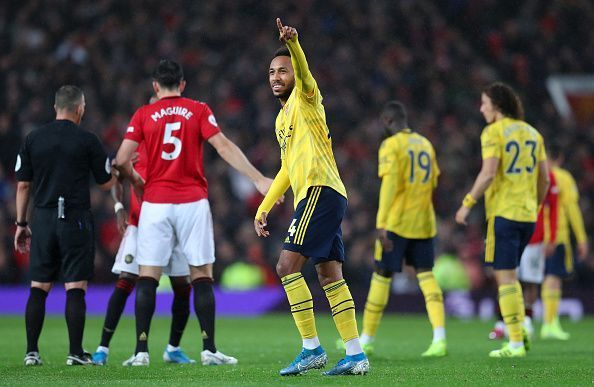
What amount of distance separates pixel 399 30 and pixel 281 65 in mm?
17797

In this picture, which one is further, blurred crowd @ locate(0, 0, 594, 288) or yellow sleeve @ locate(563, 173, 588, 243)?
blurred crowd @ locate(0, 0, 594, 288)

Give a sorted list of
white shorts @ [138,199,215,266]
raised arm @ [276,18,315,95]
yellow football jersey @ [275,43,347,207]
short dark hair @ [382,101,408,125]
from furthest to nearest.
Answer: short dark hair @ [382,101,408,125], white shorts @ [138,199,215,266], yellow football jersey @ [275,43,347,207], raised arm @ [276,18,315,95]

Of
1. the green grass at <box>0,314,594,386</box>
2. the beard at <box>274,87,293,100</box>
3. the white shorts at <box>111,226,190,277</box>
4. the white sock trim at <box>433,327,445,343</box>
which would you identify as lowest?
the green grass at <box>0,314,594,386</box>

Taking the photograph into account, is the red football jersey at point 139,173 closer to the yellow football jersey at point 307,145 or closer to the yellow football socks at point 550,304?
the yellow football jersey at point 307,145

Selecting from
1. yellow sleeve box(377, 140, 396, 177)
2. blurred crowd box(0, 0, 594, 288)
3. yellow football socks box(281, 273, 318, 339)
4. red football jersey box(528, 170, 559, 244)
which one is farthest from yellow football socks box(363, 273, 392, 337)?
blurred crowd box(0, 0, 594, 288)

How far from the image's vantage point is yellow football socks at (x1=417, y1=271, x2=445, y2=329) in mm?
10531

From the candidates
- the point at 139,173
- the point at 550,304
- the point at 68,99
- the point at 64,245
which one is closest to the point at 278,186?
the point at 139,173

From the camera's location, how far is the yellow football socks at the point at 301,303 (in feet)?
25.2

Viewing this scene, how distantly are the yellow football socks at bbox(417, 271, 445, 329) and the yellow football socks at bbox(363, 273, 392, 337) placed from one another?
1.23 ft

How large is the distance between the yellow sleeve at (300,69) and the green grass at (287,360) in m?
2.06

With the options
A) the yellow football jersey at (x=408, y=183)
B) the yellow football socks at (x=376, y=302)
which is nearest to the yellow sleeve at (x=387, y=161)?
the yellow football jersey at (x=408, y=183)

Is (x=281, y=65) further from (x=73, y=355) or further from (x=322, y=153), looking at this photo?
(x=73, y=355)

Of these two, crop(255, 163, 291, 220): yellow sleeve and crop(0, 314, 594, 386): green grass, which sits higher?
crop(255, 163, 291, 220): yellow sleeve

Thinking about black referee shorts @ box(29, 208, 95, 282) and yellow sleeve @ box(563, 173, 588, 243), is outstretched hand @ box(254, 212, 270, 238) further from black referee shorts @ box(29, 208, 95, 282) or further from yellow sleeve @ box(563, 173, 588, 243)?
yellow sleeve @ box(563, 173, 588, 243)
